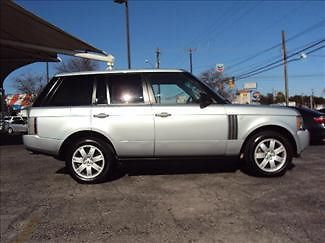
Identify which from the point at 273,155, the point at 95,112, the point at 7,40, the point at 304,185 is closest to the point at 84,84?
the point at 95,112

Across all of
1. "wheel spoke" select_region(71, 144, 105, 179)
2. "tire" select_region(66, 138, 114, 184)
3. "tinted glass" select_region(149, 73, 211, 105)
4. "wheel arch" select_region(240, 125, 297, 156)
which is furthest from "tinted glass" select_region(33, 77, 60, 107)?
"wheel arch" select_region(240, 125, 297, 156)

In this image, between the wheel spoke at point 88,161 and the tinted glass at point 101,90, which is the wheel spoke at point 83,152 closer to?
the wheel spoke at point 88,161

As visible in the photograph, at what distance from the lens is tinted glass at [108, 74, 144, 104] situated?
5945 mm

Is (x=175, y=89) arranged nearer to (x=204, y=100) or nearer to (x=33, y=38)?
(x=204, y=100)

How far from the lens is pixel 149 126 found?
19.1 feet

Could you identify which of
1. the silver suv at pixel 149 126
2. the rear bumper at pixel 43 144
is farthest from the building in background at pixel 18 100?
the silver suv at pixel 149 126

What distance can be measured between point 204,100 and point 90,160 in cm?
209

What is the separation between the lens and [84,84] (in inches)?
240

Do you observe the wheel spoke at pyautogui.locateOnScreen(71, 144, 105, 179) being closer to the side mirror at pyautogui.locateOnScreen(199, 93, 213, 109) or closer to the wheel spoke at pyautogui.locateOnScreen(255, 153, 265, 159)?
the side mirror at pyautogui.locateOnScreen(199, 93, 213, 109)

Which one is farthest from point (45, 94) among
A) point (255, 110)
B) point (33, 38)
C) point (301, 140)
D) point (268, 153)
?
point (33, 38)

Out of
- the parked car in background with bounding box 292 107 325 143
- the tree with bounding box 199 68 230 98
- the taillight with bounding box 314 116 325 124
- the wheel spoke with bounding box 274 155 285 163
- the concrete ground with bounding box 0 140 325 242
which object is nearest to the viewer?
the concrete ground with bounding box 0 140 325 242

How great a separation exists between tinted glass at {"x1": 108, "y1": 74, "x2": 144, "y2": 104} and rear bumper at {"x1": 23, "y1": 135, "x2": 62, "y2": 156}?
3.82ft

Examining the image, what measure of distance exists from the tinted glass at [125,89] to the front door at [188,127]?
0.76ft

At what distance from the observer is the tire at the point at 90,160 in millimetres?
5898
